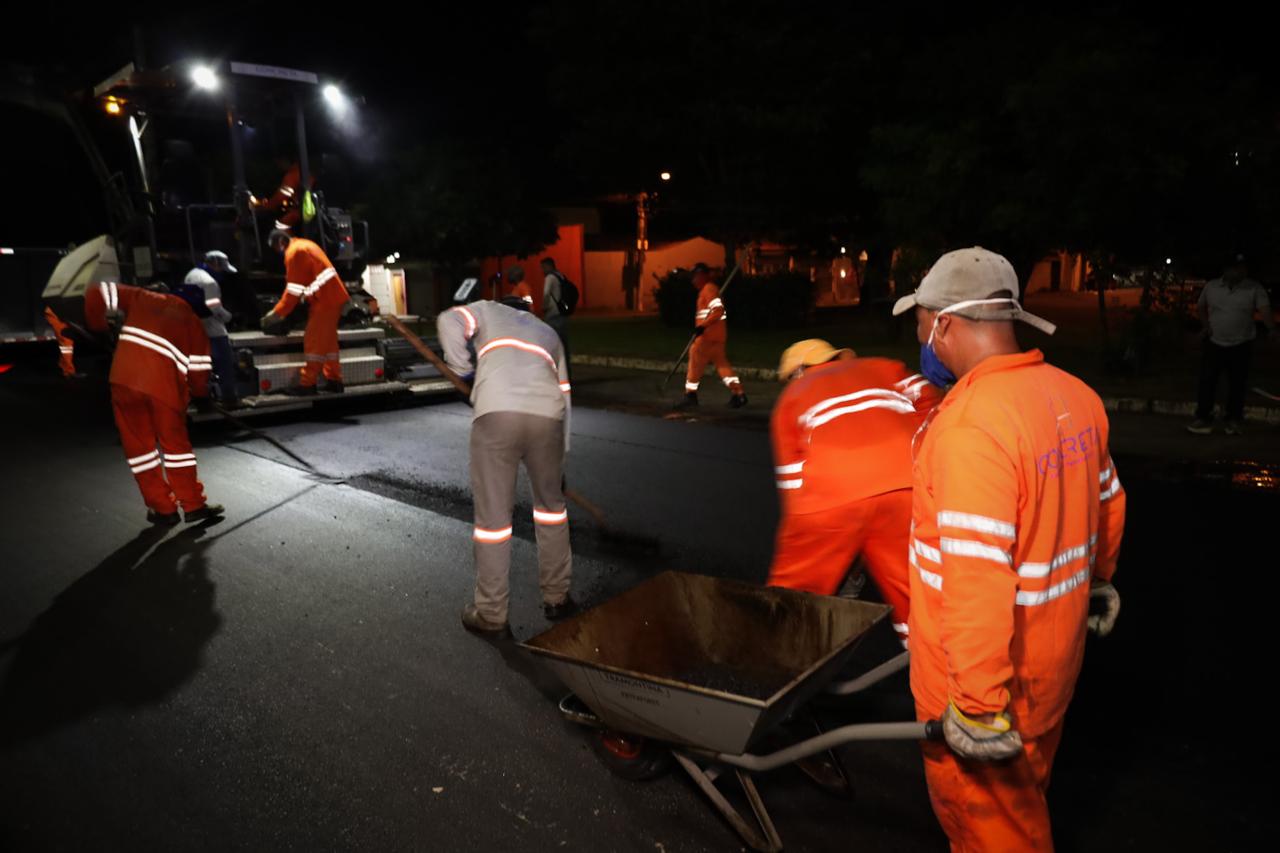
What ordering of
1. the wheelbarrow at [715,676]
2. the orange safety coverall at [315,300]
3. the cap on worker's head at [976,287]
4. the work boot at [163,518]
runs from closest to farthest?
the cap on worker's head at [976,287] → the wheelbarrow at [715,676] → the work boot at [163,518] → the orange safety coverall at [315,300]

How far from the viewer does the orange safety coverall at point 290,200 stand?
11.2 m

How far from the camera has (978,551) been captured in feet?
6.85

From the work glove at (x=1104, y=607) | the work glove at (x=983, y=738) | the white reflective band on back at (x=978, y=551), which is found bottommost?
the work glove at (x=983, y=738)

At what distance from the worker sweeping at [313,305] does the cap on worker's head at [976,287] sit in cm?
836

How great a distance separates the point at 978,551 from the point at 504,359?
9.55 feet

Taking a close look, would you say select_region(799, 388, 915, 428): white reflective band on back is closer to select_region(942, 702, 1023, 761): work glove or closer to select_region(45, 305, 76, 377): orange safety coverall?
select_region(942, 702, 1023, 761): work glove

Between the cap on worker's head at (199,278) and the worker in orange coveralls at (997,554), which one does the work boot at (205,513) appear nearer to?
the cap on worker's head at (199,278)

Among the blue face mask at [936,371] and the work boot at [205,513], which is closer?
the blue face mask at [936,371]

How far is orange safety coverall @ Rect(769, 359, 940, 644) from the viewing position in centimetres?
352

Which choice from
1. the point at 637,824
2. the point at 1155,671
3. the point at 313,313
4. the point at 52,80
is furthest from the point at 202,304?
the point at 52,80

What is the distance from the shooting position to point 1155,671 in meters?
4.11

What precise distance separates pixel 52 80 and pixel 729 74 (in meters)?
13.1

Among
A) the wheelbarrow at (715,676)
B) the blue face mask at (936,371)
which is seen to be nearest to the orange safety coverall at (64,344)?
the wheelbarrow at (715,676)

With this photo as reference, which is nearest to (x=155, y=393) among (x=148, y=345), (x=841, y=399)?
(x=148, y=345)
